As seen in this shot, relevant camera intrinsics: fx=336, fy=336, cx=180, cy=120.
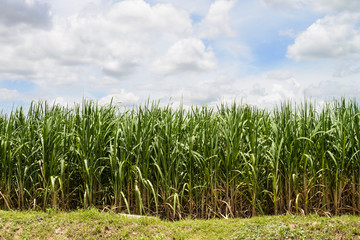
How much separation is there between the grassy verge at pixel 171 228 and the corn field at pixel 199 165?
0.38 m

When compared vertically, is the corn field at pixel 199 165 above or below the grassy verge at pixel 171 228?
above

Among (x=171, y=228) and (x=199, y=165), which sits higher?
(x=199, y=165)

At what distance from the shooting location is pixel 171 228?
14.8ft

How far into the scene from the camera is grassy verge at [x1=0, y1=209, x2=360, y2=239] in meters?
4.30

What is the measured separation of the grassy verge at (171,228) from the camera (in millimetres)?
4297

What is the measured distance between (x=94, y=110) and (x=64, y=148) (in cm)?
81

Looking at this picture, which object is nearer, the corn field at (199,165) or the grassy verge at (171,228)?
the grassy verge at (171,228)

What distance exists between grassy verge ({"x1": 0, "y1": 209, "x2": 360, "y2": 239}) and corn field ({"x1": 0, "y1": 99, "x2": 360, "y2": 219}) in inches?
15.0

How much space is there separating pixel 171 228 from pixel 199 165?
1.15m

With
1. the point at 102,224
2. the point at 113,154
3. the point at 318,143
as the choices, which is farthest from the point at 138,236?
the point at 318,143

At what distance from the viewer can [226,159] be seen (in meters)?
5.06

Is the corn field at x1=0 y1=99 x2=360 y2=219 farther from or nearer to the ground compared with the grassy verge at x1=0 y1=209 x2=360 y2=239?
farther from the ground

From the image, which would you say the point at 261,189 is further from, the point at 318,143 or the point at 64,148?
the point at 64,148

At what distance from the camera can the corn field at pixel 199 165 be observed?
199 inches
